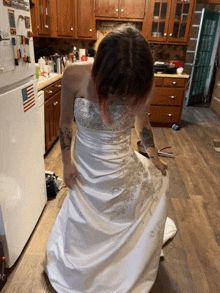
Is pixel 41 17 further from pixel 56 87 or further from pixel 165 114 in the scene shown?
pixel 165 114

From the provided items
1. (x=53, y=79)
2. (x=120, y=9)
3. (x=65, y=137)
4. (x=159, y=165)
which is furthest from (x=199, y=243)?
(x=120, y=9)

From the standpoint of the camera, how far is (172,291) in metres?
1.32

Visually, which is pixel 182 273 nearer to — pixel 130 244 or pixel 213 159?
pixel 130 244

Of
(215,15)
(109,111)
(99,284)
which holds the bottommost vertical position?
(99,284)

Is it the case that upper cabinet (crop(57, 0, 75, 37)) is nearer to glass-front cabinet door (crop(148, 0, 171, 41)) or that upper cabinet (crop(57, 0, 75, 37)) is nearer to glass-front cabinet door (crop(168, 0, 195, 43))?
glass-front cabinet door (crop(148, 0, 171, 41))

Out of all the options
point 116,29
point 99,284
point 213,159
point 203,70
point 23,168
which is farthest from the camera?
point 203,70

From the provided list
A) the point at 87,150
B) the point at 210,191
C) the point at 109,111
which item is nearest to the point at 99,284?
the point at 87,150

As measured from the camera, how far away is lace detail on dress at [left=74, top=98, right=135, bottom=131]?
1017 mm

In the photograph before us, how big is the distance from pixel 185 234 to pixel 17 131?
4.38ft

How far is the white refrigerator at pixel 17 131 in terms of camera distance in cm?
118

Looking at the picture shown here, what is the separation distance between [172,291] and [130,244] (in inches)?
16.9

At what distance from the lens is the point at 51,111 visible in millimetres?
2707

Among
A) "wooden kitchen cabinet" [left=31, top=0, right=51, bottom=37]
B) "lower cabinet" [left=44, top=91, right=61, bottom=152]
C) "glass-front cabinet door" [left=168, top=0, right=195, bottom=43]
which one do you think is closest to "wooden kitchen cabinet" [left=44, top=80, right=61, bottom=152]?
A: "lower cabinet" [left=44, top=91, right=61, bottom=152]

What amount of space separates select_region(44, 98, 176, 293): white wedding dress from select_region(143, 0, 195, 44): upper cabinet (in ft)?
10.3
